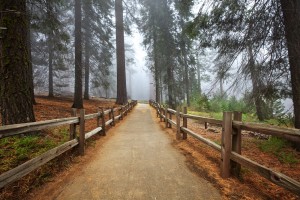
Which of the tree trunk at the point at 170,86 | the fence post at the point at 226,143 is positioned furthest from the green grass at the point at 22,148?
the tree trunk at the point at 170,86

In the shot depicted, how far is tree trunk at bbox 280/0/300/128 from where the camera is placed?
653cm

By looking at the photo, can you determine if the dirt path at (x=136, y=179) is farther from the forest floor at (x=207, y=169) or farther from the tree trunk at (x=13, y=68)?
the tree trunk at (x=13, y=68)

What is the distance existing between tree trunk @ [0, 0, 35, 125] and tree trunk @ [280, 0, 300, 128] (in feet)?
24.9

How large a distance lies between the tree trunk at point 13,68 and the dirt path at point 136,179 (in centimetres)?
254

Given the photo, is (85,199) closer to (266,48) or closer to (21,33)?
(21,33)

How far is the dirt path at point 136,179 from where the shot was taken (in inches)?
148

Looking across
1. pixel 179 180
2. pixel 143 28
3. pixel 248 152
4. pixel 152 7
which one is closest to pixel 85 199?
pixel 179 180

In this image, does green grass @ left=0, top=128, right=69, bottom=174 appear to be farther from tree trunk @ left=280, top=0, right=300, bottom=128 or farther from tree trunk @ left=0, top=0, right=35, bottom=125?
tree trunk @ left=280, top=0, right=300, bottom=128

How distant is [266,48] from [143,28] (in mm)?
17556

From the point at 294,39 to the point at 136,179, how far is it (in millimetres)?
6048

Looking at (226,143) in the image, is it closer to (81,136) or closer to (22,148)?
(81,136)

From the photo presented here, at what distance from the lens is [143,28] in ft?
76.0

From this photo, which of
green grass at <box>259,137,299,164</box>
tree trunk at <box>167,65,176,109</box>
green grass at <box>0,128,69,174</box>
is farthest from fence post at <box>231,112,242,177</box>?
tree trunk at <box>167,65,176,109</box>

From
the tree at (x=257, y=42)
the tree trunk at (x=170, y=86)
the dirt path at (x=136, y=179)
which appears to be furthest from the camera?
the tree trunk at (x=170, y=86)
